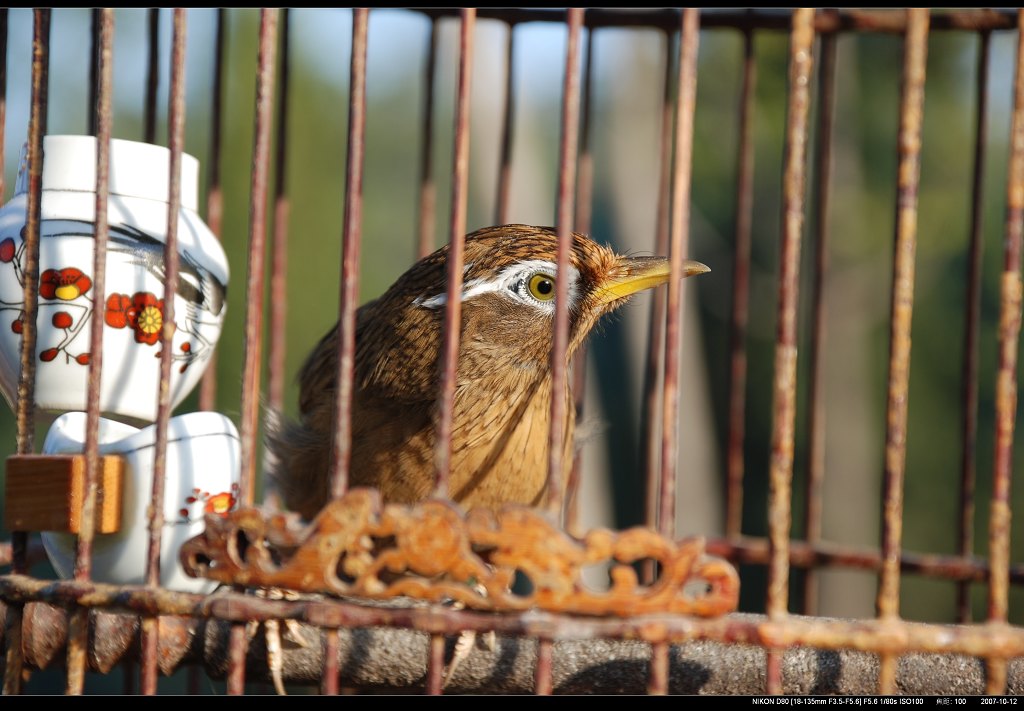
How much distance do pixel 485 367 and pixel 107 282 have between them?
103 cm

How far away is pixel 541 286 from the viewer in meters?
2.86

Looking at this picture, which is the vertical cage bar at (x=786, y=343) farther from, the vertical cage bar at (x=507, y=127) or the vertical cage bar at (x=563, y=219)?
the vertical cage bar at (x=507, y=127)

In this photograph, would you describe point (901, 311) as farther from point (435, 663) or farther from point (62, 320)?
point (62, 320)

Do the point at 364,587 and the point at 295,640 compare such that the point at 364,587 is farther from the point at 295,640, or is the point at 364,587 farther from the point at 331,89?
the point at 331,89

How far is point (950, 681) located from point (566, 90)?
1590 millimetres

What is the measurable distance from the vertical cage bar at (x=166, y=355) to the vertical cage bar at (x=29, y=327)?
317mm

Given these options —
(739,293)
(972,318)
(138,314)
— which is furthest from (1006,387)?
(739,293)

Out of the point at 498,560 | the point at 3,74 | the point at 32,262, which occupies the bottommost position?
the point at 498,560

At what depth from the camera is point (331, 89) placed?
20.2 m

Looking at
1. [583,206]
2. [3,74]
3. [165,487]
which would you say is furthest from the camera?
[583,206]

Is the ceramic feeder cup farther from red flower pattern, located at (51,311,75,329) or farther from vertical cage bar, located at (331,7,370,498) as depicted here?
vertical cage bar, located at (331,7,370,498)

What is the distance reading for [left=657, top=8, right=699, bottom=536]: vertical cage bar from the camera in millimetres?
1706

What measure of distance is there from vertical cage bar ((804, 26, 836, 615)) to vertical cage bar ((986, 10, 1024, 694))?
167 centimetres

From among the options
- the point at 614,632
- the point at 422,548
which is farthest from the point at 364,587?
the point at 614,632
